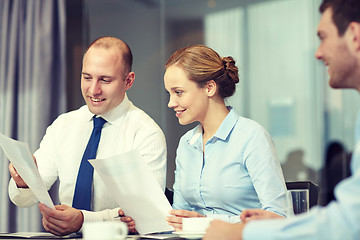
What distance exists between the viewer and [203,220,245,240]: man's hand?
115 cm

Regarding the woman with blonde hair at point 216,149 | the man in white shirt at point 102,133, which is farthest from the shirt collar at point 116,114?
the woman with blonde hair at point 216,149

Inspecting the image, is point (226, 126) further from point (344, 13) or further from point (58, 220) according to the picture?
point (344, 13)

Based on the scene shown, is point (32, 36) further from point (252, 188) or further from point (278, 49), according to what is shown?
point (252, 188)

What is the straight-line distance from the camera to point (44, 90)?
353 cm

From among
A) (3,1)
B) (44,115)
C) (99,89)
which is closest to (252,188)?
(99,89)

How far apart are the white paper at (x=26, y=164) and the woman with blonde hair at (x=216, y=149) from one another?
0.50 m

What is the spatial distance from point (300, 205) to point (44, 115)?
2505mm

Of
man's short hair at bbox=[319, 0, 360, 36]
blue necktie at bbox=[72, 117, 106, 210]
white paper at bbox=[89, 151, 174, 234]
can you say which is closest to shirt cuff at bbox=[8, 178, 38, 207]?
blue necktie at bbox=[72, 117, 106, 210]

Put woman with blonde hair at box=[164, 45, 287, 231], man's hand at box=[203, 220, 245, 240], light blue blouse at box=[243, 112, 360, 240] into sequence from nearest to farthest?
1. light blue blouse at box=[243, 112, 360, 240]
2. man's hand at box=[203, 220, 245, 240]
3. woman with blonde hair at box=[164, 45, 287, 231]

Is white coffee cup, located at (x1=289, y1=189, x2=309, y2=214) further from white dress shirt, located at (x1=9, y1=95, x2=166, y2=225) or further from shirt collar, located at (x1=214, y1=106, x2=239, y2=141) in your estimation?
white dress shirt, located at (x1=9, y1=95, x2=166, y2=225)

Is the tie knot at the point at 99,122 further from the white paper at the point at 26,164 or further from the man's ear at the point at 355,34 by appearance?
the man's ear at the point at 355,34

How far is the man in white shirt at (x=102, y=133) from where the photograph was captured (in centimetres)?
217

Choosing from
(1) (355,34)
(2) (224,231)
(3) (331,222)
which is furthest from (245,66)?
(3) (331,222)

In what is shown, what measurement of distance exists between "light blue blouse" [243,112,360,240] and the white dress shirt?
1.12m
